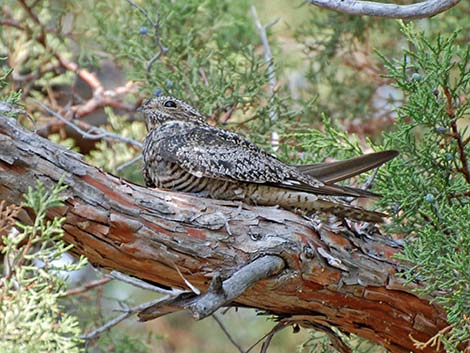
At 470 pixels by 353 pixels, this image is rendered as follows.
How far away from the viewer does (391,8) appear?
12.2 feet

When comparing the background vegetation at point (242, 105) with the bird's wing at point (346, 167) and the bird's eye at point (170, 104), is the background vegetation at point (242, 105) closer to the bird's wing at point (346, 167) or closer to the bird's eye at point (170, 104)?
the bird's wing at point (346, 167)

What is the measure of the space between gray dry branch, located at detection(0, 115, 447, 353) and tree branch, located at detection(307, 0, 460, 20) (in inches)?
36.6

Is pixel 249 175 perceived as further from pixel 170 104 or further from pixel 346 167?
pixel 170 104

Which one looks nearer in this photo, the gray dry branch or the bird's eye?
the gray dry branch

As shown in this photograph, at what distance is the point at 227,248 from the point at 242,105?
1.90 meters

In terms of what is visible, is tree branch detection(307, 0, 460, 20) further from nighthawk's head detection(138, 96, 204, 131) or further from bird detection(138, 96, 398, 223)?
nighthawk's head detection(138, 96, 204, 131)

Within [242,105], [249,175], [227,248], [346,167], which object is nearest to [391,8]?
[346,167]

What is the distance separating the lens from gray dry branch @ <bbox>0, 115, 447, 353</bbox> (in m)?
3.39

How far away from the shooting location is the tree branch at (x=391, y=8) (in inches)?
143

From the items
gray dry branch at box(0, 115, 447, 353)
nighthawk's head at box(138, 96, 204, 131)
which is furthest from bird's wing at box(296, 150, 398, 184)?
nighthawk's head at box(138, 96, 204, 131)

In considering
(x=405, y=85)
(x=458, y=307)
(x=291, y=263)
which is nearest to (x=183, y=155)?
(x=291, y=263)

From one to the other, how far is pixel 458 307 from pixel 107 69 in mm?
4803

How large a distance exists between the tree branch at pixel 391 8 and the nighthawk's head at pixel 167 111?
1.35 meters

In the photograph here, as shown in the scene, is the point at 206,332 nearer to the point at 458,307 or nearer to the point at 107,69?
the point at 107,69
